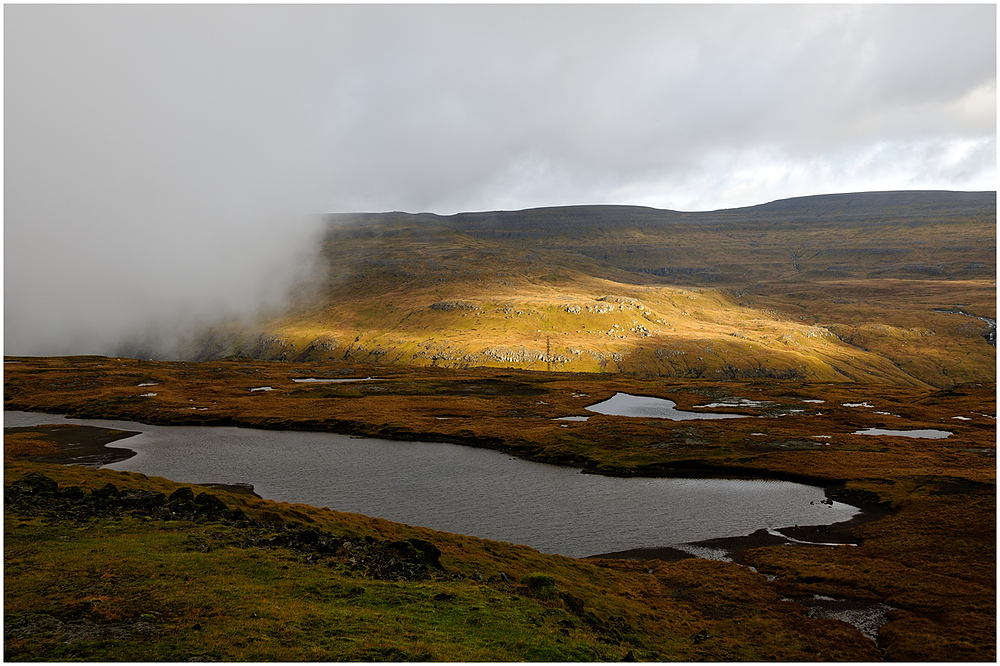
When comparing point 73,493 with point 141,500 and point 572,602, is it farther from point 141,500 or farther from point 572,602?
point 572,602

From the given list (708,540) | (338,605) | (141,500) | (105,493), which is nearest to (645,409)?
(708,540)

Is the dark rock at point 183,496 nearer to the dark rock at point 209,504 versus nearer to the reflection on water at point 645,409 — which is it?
the dark rock at point 209,504

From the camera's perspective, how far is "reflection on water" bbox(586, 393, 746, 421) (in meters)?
130

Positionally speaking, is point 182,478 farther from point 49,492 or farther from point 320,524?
point 320,524

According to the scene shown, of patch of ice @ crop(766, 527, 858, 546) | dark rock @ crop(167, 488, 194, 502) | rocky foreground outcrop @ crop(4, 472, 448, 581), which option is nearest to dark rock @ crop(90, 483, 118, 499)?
rocky foreground outcrop @ crop(4, 472, 448, 581)

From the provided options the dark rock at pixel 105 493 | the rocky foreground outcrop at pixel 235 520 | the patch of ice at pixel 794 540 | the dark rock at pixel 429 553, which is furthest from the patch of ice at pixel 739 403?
the dark rock at pixel 105 493

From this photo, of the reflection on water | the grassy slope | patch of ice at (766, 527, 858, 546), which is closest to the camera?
the grassy slope

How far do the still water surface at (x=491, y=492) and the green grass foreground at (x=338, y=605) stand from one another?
11835mm

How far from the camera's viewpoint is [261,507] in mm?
50188

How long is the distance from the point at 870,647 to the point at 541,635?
20.5 m

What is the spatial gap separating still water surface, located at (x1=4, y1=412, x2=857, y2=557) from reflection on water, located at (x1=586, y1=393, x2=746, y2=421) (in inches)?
1928

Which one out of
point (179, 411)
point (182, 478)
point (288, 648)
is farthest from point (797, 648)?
point (179, 411)

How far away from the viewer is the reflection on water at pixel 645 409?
426 feet

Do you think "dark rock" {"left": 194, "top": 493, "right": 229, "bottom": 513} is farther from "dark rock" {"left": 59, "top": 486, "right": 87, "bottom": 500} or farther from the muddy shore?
the muddy shore
